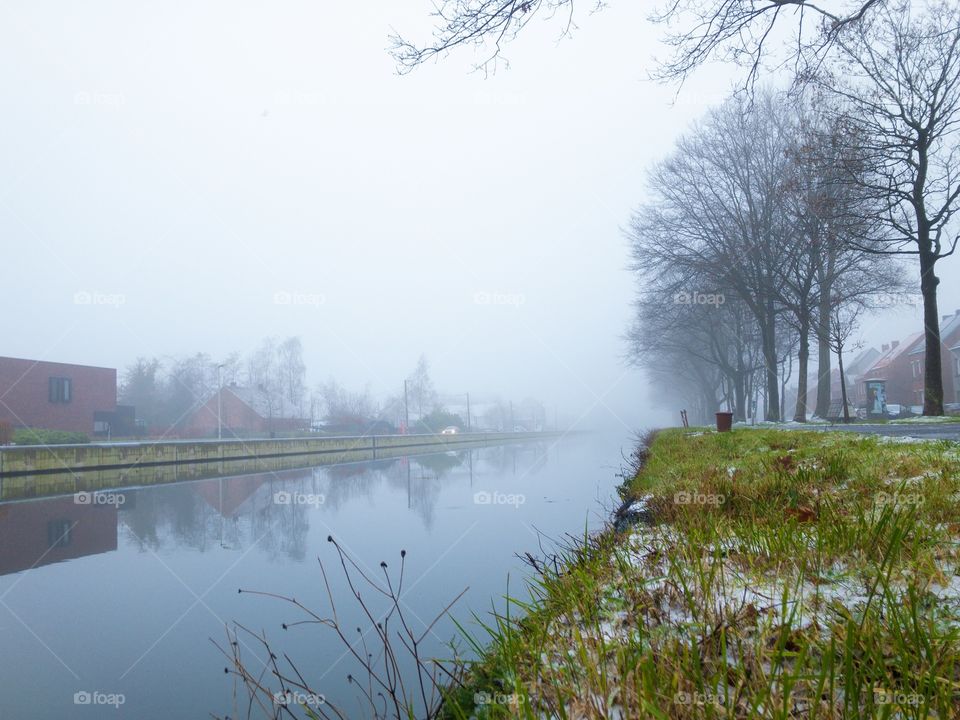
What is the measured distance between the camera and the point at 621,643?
197cm

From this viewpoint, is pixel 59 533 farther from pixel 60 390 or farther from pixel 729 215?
pixel 60 390

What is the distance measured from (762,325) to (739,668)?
2270 cm

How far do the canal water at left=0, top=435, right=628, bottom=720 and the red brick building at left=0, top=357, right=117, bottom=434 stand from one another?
2960 cm

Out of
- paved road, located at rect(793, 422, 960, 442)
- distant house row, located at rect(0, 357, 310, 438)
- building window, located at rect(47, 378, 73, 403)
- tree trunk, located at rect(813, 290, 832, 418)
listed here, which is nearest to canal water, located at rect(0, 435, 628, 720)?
paved road, located at rect(793, 422, 960, 442)

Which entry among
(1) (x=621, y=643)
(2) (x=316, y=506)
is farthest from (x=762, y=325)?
(1) (x=621, y=643)

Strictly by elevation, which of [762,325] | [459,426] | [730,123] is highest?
[730,123]

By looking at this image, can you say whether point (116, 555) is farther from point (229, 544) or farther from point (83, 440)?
point (83, 440)

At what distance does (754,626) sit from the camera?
1956 mm

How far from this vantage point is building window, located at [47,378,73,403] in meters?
39.1

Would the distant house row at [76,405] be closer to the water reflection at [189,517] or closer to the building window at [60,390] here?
the building window at [60,390]

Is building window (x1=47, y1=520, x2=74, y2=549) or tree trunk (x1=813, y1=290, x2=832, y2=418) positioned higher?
tree trunk (x1=813, y1=290, x2=832, y2=418)

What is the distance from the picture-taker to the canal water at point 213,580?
4.22m

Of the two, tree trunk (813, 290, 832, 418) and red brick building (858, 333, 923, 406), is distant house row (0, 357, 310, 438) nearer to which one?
tree trunk (813, 290, 832, 418)

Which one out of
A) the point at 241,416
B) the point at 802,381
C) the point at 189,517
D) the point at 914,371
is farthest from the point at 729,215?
the point at 241,416
